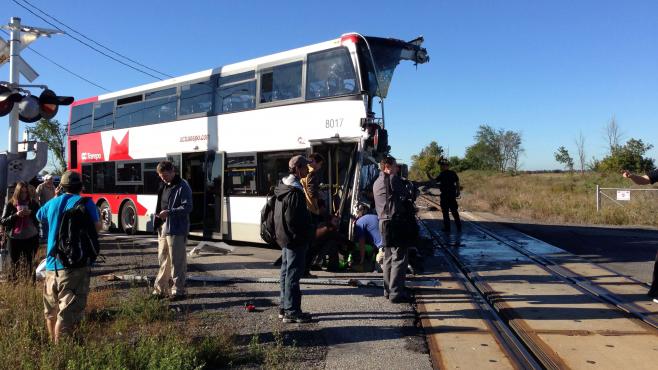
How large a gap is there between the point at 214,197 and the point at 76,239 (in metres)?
7.64

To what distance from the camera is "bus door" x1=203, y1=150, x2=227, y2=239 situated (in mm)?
11719

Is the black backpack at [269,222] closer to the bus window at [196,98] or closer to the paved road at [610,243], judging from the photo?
the paved road at [610,243]

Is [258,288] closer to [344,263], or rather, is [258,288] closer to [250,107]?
[344,263]

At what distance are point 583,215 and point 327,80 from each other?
1394 centimetres

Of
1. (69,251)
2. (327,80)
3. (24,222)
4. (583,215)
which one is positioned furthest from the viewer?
(583,215)

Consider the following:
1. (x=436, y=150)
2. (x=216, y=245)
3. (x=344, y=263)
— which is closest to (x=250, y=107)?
(x=216, y=245)

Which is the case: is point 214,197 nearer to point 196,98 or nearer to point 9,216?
point 196,98

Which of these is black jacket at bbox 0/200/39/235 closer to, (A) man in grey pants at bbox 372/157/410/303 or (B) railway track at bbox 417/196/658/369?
(A) man in grey pants at bbox 372/157/410/303

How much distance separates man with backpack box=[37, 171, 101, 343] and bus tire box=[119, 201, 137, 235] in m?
10.00

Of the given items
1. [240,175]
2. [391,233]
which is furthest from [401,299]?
[240,175]

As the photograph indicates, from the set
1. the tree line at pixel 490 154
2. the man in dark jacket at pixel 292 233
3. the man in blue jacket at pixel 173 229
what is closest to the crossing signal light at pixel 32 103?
the man in blue jacket at pixel 173 229

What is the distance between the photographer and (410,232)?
6176 mm

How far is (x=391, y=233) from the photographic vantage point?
6141 millimetres

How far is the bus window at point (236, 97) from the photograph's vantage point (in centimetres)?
1116
